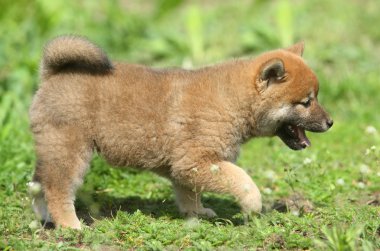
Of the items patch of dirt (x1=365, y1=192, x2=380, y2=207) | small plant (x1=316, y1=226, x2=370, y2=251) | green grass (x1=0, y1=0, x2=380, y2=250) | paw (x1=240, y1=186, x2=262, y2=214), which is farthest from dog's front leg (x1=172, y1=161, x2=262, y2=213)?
patch of dirt (x1=365, y1=192, x2=380, y2=207)

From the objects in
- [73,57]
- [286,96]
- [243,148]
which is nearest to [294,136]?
[286,96]

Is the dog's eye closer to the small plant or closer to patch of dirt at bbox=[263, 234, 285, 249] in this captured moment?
patch of dirt at bbox=[263, 234, 285, 249]

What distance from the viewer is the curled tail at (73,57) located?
18.5 feet

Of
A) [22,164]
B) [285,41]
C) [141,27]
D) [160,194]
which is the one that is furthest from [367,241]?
[141,27]

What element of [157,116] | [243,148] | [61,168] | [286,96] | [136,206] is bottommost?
[61,168]

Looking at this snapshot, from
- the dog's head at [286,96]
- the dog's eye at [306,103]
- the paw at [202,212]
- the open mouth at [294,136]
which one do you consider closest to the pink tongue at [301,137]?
the open mouth at [294,136]

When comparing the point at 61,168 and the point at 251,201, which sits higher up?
the point at 251,201

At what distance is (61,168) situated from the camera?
549 cm

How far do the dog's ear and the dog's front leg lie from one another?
0.73 m

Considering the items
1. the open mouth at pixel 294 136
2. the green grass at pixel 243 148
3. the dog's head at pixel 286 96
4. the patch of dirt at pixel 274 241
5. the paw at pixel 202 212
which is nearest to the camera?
the patch of dirt at pixel 274 241

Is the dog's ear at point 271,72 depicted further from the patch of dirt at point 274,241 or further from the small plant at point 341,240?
the small plant at point 341,240

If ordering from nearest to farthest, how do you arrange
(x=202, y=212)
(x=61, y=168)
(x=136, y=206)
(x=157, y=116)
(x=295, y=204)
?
(x=61, y=168)
(x=157, y=116)
(x=202, y=212)
(x=295, y=204)
(x=136, y=206)

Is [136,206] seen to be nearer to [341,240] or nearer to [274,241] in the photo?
[274,241]

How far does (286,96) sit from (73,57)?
68.4 inches
